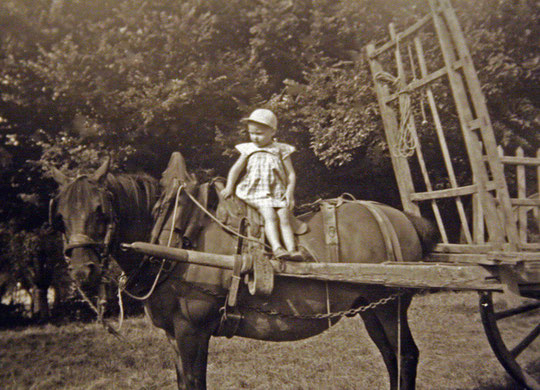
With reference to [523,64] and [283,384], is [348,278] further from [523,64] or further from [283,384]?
[523,64]

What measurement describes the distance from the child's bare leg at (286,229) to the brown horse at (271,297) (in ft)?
0.65

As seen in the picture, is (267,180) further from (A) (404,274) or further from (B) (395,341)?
(B) (395,341)

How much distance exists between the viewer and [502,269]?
336cm

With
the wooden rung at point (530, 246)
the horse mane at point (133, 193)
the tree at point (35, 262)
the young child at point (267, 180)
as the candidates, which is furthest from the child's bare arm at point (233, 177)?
the tree at point (35, 262)

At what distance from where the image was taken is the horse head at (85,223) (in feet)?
9.42

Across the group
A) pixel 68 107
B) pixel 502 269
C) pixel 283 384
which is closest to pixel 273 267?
pixel 502 269

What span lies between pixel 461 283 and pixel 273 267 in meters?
1.39

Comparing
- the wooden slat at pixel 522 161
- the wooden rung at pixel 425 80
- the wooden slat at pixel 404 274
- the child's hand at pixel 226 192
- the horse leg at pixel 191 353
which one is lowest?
the horse leg at pixel 191 353

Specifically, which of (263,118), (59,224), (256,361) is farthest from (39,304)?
(263,118)

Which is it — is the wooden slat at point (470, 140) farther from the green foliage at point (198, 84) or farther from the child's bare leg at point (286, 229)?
the green foliage at point (198, 84)

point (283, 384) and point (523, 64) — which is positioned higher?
point (523, 64)

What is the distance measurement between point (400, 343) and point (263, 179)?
188cm

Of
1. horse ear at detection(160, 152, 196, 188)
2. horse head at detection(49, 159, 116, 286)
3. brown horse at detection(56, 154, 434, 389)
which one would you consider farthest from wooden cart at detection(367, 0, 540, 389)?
horse head at detection(49, 159, 116, 286)

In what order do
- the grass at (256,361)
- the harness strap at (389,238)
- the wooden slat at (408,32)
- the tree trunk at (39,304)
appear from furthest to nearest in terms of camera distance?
the tree trunk at (39,304), the grass at (256,361), the wooden slat at (408,32), the harness strap at (389,238)
